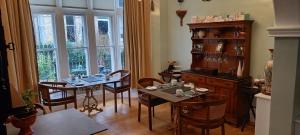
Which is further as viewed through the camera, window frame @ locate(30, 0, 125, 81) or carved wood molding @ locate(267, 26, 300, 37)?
window frame @ locate(30, 0, 125, 81)

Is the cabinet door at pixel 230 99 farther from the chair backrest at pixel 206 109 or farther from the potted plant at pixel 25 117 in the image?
the potted plant at pixel 25 117

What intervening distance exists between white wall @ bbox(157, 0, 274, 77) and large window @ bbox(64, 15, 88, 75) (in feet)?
6.23

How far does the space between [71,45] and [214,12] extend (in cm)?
323

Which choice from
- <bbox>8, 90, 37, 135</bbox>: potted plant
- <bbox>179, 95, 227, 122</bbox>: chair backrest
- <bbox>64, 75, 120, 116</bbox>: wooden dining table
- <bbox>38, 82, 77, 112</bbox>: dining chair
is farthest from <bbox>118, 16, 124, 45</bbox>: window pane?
<bbox>8, 90, 37, 135</bbox>: potted plant

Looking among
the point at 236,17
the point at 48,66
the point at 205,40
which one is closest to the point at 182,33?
the point at 205,40

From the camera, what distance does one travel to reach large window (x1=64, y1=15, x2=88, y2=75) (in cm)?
499

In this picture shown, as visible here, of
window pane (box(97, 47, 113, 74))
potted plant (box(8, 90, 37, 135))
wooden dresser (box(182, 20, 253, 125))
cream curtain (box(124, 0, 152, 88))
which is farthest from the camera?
window pane (box(97, 47, 113, 74))

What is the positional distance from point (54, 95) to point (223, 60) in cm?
338

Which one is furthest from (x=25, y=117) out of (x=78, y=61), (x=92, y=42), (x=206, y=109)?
(x=92, y=42)

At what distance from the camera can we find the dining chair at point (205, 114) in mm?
2801

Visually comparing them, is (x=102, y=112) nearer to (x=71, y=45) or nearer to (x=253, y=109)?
(x=71, y=45)

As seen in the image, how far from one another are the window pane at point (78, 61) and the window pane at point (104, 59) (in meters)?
0.35

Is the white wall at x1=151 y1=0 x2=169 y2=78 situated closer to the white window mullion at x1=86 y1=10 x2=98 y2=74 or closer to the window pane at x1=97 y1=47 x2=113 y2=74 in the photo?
the window pane at x1=97 y1=47 x2=113 y2=74

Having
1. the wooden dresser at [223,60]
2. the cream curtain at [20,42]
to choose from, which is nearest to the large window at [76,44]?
the cream curtain at [20,42]
